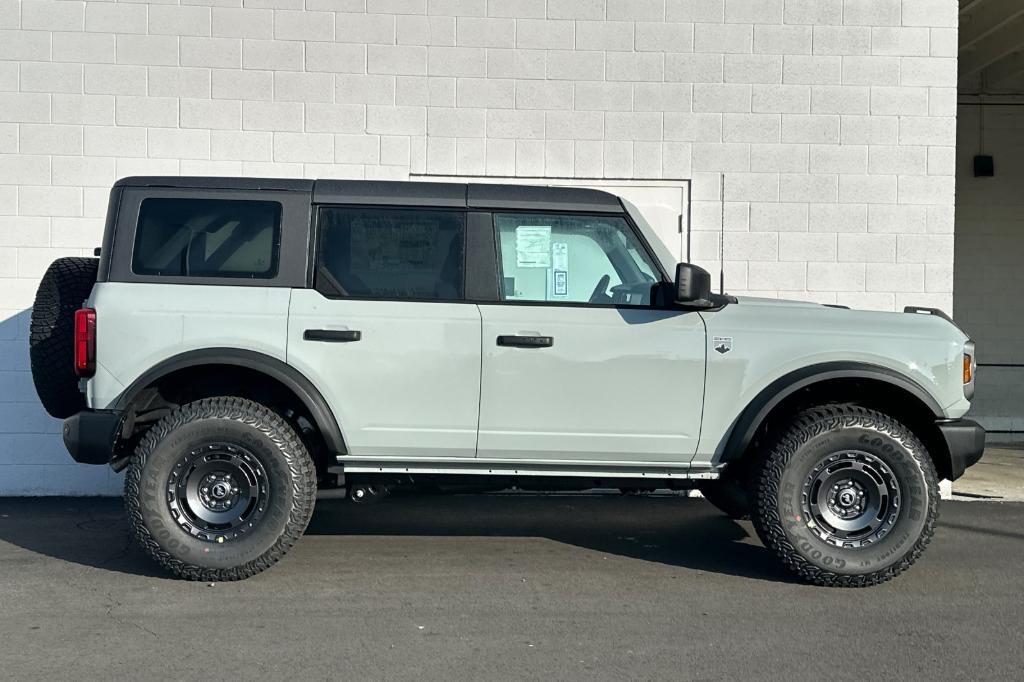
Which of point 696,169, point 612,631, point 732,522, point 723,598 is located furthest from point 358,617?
point 696,169

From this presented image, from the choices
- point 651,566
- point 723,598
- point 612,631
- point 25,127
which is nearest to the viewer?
point 612,631

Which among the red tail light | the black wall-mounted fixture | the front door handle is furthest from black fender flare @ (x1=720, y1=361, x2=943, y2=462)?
the black wall-mounted fixture

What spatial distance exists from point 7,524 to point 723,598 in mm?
4987

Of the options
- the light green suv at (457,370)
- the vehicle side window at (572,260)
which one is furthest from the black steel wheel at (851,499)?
the vehicle side window at (572,260)

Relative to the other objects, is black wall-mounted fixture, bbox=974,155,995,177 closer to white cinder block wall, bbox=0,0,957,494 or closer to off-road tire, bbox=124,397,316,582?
white cinder block wall, bbox=0,0,957,494

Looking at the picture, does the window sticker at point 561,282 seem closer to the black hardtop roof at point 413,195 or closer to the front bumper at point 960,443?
the black hardtop roof at point 413,195

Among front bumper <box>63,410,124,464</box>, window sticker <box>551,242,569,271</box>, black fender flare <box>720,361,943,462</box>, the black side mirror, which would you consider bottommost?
front bumper <box>63,410,124,464</box>

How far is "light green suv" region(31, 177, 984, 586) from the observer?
5.59 metres

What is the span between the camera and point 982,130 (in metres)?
15.0

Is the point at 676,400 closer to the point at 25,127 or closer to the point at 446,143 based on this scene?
the point at 446,143

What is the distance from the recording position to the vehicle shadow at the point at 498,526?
6.34 m

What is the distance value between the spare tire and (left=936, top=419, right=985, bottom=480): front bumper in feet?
15.7

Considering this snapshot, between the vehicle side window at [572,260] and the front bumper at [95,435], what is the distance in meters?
2.18

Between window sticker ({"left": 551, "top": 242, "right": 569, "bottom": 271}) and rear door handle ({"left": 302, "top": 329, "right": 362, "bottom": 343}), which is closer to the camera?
rear door handle ({"left": 302, "top": 329, "right": 362, "bottom": 343})
